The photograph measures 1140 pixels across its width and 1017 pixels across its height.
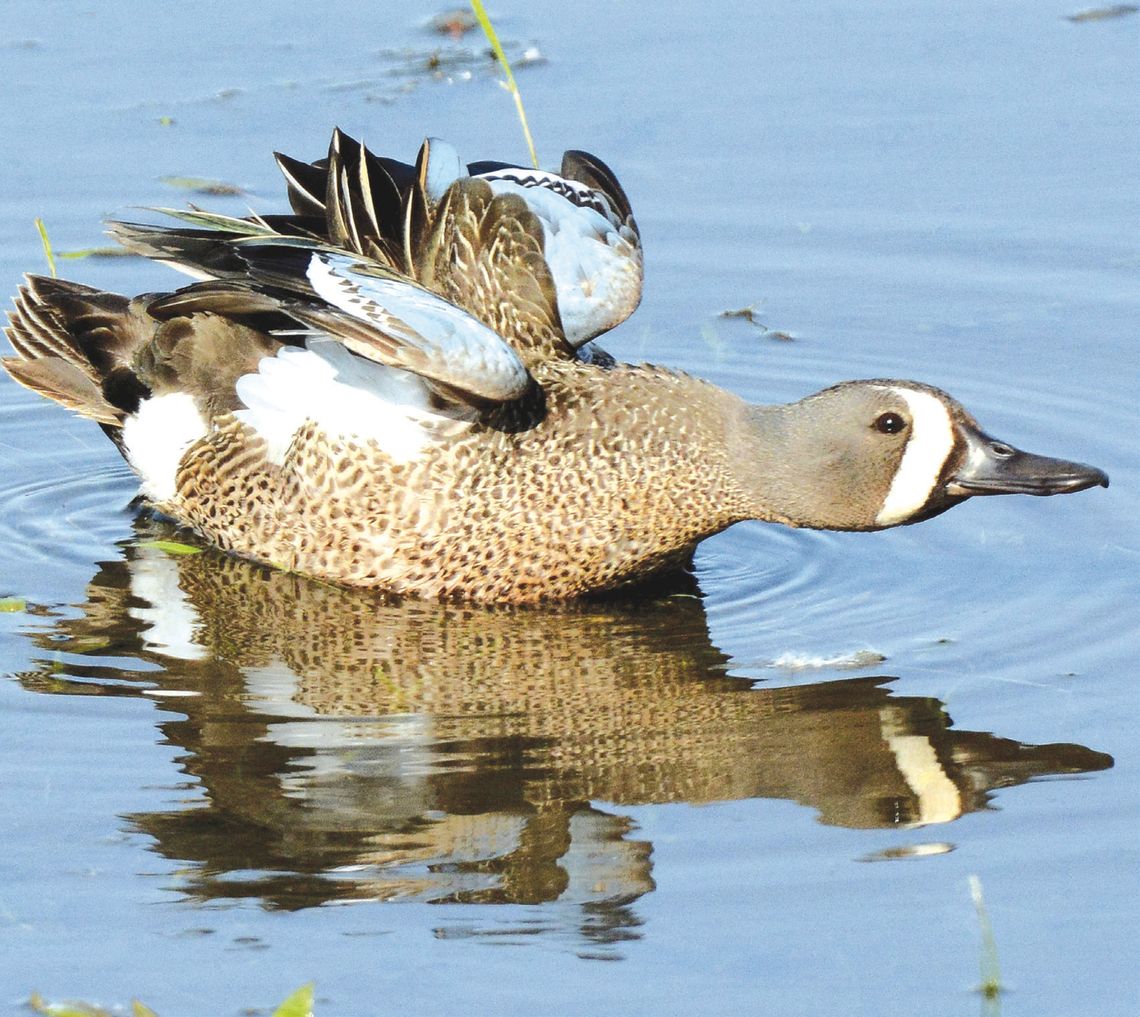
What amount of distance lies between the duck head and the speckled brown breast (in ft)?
0.54

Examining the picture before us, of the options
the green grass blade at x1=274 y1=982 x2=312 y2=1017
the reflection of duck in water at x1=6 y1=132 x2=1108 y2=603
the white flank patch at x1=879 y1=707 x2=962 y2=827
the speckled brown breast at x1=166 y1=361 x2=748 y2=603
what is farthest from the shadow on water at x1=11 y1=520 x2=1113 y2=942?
the green grass blade at x1=274 y1=982 x2=312 y2=1017

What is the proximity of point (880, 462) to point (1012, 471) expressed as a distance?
0.40m

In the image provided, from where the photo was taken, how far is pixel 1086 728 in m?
5.86

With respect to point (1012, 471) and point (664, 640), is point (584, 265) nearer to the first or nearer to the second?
point (664, 640)

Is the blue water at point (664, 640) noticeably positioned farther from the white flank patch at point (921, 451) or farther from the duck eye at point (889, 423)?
the duck eye at point (889, 423)

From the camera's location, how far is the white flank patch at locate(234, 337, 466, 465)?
6844mm

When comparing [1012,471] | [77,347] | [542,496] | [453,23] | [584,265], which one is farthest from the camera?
[453,23]

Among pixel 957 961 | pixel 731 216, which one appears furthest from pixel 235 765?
pixel 731 216

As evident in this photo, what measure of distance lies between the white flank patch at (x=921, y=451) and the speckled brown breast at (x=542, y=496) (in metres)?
0.51

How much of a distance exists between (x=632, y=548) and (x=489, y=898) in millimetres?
2146

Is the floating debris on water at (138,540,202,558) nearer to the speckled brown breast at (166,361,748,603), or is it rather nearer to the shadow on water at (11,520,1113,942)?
the shadow on water at (11,520,1113,942)

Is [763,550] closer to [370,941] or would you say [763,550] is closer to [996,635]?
[996,635]

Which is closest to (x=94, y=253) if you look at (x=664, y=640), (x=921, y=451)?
(x=664, y=640)

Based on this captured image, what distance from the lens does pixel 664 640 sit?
672 cm
